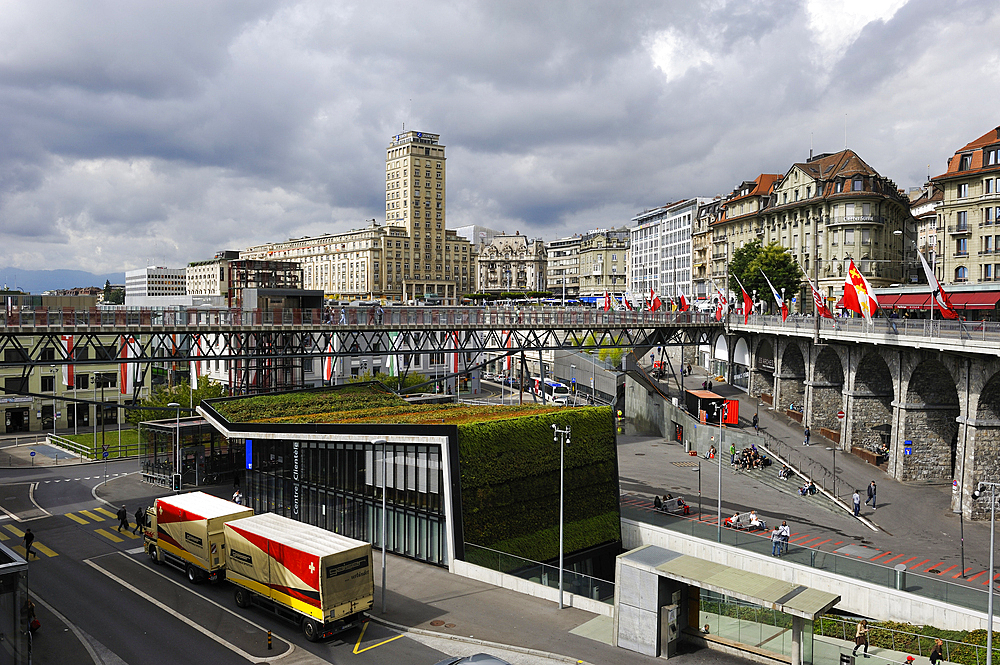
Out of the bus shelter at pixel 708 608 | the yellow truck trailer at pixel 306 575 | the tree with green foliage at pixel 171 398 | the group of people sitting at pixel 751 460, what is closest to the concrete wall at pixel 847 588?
the bus shelter at pixel 708 608

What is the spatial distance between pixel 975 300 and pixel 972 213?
1505 centimetres

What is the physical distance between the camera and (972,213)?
70.1m

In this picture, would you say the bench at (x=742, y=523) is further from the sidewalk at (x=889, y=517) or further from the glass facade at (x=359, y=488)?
the glass facade at (x=359, y=488)

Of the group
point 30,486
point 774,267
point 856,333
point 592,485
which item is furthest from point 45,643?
point 774,267

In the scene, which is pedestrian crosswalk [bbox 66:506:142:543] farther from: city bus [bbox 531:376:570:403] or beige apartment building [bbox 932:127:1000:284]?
beige apartment building [bbox 932:127:1000:284]

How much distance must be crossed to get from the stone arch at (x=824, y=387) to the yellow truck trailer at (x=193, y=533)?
49655mm

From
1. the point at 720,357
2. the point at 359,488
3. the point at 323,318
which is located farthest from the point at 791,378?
the point at 359,488

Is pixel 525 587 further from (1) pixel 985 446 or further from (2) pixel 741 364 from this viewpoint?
(2) pixel 741 364

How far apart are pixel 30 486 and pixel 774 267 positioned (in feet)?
242

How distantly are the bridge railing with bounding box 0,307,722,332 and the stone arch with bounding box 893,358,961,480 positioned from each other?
2456 centimetres

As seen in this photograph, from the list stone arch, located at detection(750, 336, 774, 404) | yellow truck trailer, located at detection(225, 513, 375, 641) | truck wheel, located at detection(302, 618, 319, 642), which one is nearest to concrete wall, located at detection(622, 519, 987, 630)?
yellow truck trailer, located at detection(225, 513, 375, 641)

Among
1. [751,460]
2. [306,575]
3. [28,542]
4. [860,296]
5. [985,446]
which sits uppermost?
[860,296]

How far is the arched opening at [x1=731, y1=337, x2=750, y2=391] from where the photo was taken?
78562 mm

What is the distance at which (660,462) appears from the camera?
6028cm
